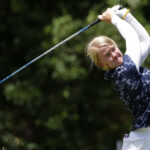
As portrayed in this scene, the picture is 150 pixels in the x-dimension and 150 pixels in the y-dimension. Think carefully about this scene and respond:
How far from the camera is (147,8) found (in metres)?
7.11

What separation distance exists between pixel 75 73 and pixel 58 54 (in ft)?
1.46

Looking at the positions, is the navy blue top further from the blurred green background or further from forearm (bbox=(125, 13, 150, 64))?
the blurred green background

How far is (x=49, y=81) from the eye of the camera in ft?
27.7

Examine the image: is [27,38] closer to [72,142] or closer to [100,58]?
[72,142]

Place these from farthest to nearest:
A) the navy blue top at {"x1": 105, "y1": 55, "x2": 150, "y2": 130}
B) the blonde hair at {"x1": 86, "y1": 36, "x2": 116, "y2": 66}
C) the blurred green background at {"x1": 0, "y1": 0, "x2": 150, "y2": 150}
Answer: the blurred green background at {"x1": 0, "y1": 0, "x2": 150, "y2": 150} → the blonde hair at {"x1": 86, "y1": 36, "x2": 116, "y2": 66} → the navy blue top at {"x1": 105, "y1": 55, "x2": 150, "y2": 130}

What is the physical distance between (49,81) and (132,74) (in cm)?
569

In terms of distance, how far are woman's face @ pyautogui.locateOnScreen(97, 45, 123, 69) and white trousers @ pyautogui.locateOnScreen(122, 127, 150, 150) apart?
1.49 ft

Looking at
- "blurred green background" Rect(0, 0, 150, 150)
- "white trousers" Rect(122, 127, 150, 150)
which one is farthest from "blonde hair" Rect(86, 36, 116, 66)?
"blurred green background" Rect(0, 0, 150, 150)

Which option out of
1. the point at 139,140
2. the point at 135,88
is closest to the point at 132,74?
the point at 135,88

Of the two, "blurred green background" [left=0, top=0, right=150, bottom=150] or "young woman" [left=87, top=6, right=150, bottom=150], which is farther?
"blurred green background" [left=0, top=0, right=150, bottom=150]

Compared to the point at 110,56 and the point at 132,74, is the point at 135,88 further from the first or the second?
the point at 110,56

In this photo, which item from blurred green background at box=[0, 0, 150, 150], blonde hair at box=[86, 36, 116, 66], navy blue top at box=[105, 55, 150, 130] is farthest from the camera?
blurred green background at box=[0, 0, 150, 150]

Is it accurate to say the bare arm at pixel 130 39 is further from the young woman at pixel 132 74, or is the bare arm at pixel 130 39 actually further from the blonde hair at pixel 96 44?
the blonde hair at pixel 96 44

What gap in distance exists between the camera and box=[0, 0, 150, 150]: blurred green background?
287 inches
